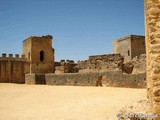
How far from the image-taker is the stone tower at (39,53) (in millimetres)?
33438

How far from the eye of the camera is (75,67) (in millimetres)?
28219

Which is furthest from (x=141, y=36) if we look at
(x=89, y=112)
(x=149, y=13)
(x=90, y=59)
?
(x=149, y=13)

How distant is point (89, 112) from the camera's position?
8.41 metres

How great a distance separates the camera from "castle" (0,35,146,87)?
16.6 metres

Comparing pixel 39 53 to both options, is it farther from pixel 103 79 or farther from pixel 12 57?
pixel 103 79

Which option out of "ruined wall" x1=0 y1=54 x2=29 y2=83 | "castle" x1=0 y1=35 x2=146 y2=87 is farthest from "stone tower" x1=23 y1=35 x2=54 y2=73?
"ruined wall" x1=0 y1=54 x2=29 y2=83

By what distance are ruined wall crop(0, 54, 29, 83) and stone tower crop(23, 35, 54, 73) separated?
1634 mm

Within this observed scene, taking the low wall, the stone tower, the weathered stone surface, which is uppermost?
the stone tower

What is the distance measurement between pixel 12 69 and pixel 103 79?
17132 millimetres

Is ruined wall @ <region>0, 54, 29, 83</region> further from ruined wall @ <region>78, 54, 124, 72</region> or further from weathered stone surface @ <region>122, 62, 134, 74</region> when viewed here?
weathered stone surface @ <region>122, 62, 134, 74</region>

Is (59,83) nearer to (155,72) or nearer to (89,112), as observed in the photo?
(89,112)

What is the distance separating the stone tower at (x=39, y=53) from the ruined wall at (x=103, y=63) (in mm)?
12949

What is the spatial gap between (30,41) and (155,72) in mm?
30980

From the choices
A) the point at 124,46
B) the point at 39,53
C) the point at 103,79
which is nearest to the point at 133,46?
the point at 124,46
